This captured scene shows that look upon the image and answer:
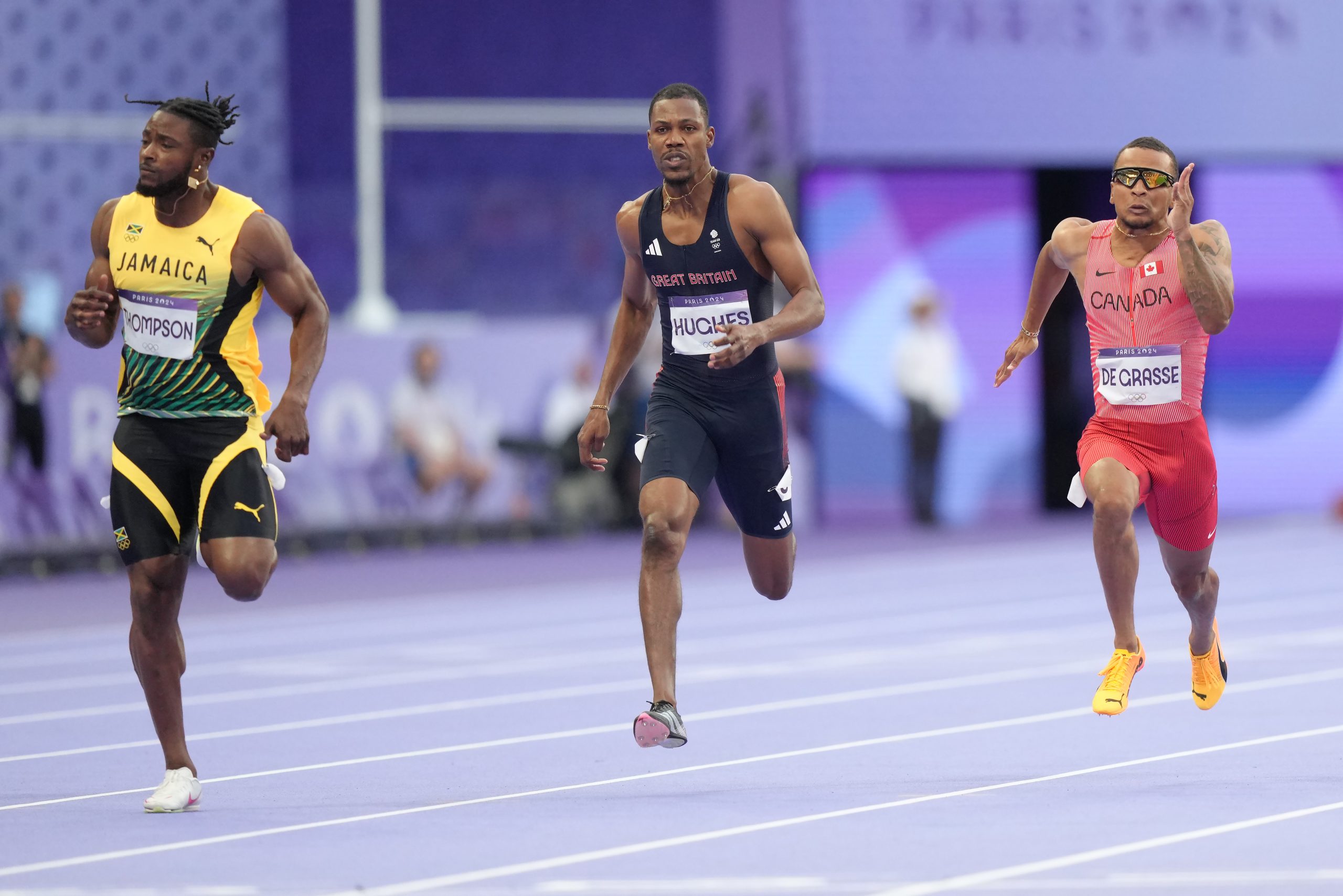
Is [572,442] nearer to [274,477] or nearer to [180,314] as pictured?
[274,477]

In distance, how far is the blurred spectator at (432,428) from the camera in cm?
1789

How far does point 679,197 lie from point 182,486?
1.94 m

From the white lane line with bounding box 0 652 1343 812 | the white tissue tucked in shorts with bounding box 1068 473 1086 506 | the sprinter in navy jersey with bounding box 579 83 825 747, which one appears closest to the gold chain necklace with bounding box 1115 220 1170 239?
the white tissue tucked in shorts with bounding box 1068 473 1086 506

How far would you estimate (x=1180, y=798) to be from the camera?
6.46 m

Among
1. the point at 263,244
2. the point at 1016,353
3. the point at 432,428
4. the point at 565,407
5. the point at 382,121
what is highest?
the point at 382,121

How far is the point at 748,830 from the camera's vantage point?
6.03 m

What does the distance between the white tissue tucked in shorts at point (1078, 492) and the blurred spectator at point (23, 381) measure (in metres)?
9.96

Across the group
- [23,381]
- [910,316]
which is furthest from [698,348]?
[910,316]

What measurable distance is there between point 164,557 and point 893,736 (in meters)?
2.80

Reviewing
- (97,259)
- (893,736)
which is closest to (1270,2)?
(893,736)

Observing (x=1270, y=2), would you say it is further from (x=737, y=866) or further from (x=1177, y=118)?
(x=737, y=866)

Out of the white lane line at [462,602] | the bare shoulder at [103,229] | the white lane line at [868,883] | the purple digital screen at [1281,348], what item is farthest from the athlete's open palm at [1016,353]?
the purple digital screen at [1281,348]

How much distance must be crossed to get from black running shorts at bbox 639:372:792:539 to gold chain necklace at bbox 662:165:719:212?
0.61 meters

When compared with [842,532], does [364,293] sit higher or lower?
higher
